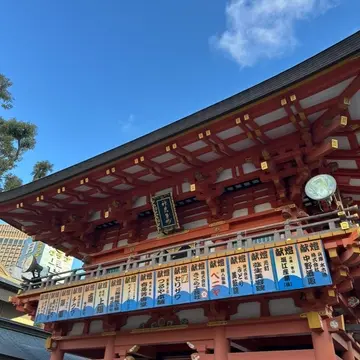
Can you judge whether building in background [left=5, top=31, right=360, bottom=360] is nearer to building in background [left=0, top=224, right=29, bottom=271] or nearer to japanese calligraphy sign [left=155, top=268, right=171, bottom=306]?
japanese calligraphy sign [left=155, top=268, right=171, bottom=306]

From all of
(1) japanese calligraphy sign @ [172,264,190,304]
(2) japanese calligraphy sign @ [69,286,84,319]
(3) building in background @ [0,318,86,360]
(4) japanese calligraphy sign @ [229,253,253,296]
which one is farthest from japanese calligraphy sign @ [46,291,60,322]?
(4) japanese calligraphy sign @ [229,253,253,296]

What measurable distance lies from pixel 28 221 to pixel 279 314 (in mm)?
9096

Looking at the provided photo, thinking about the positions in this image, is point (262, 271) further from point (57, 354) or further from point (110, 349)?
point (57, 354)

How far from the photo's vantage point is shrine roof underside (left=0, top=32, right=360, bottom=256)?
259 inches

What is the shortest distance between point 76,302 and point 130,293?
1.90 metres

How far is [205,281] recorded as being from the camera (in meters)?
6.92

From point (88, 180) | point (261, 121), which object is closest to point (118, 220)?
point (88, 180)

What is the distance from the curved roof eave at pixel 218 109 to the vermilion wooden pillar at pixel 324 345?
479cm

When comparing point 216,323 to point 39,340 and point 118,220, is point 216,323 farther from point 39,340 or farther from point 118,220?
point 39,340

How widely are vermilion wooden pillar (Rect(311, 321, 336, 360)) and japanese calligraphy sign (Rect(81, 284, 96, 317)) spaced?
17.1ft

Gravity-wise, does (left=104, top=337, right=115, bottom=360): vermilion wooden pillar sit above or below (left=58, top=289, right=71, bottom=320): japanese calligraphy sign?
below

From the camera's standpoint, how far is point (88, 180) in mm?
9570

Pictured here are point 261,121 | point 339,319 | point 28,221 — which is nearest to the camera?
point 339,319

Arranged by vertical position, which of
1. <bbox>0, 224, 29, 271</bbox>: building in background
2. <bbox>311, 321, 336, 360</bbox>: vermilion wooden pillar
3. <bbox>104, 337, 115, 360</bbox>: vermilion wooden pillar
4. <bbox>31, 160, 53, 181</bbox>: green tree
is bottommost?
<bbox>311, 321, 336, 360</bbox>: vermilion wooden pillar
